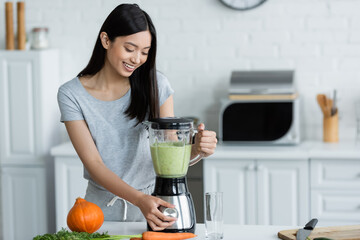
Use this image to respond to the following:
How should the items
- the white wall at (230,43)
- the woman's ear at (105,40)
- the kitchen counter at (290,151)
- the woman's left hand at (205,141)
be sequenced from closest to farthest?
1. the woman's left hand at (205,141)
2. the woman's ear at (105,40)
3. the kitchen counter at (290,151)
4. the white wall at (230,43)

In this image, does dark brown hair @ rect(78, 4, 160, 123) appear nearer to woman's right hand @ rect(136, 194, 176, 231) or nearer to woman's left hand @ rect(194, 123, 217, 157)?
woman's left hand @ rect(194, 123, 217, 157)

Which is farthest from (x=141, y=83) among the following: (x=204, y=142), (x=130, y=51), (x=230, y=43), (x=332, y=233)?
(x=230, y=43)

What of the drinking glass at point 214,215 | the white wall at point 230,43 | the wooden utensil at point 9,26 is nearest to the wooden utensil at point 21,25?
the wooden utensil at point 9,26

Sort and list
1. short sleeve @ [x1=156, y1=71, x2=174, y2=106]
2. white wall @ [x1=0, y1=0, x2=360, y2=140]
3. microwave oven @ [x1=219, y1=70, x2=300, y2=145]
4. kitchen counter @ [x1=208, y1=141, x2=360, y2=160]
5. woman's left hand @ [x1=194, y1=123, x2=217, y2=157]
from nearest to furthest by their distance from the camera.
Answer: woman's left hand @ [x1=194, y1=123, x2=217, y2=157]
short sleeve @ [x1=156, y1=71, x2=174, y2=106]
kitchen counter @ [x1=208, y1=141, x2=360, y2=160]
microwave oven @ [x1=219, y1=70, x2=300, y2=145]
white wall @ [x1=0, y1=0, x2=360, y2=140]

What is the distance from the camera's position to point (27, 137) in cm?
374

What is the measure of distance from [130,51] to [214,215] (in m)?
0.59

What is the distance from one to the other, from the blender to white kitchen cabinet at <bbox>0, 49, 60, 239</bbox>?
1918mm

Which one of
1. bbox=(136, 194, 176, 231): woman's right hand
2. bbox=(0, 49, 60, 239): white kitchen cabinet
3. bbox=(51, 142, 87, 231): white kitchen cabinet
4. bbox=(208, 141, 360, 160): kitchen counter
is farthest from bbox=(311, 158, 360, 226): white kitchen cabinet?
bbox=(136, 194, 176, 231): woman's right hand

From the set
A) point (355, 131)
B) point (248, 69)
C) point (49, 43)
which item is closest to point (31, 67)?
point (49, 43)

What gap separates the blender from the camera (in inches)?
74.5

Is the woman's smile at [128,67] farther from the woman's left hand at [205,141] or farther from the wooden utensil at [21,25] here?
the wooden utensil at [21,25]

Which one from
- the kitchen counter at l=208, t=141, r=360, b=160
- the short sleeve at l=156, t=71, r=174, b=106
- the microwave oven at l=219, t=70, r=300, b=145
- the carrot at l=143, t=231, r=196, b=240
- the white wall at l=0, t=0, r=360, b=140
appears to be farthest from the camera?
the white wall at l=0, t=0, r=360, b=140

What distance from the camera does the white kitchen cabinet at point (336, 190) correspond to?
3348 mm

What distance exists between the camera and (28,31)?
3.99m
